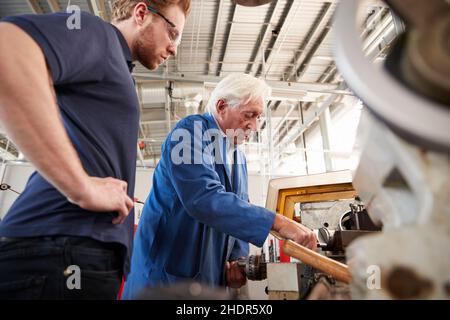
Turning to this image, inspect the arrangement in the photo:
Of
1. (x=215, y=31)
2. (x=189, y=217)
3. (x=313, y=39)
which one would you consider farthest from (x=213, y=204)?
(x=313, y=39)

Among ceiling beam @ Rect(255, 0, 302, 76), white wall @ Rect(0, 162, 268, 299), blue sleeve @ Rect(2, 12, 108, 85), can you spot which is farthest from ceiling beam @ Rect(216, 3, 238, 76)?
blue sleeve @ Rect(2, 12, 108, 85)

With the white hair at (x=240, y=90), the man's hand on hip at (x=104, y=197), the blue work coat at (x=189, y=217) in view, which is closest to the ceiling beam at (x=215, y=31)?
the white hair at (x=240, y=90)

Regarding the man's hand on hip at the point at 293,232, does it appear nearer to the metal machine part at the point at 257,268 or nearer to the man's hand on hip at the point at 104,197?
the metal machine part at the point at 257,268

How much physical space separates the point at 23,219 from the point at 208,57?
3658 millimetres

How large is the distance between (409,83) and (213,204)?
72 centimetres

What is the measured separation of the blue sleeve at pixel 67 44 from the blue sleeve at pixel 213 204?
465mm

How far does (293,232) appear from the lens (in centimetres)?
94

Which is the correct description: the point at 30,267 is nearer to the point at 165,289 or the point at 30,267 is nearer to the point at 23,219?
the point at 23,219

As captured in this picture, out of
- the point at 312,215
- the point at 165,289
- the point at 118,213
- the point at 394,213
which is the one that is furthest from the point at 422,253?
the point at 312,215

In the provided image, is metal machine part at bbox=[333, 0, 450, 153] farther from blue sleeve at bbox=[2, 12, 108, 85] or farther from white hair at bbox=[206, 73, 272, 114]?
white hair at bbox=[206, 73, 272, 114]

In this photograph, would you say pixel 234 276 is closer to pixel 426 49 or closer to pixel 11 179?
pixel 426 49

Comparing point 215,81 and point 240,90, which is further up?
point 215,81

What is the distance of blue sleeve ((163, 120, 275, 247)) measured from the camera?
36.2 inches

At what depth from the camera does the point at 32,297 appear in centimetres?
57
